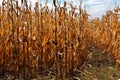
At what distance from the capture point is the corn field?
3.42 meters

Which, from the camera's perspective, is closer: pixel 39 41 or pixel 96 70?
pixel 39 41

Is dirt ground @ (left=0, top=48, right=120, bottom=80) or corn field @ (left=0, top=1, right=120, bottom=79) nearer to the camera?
corn field @ (left=0, top=1, right=120, bottom=79)

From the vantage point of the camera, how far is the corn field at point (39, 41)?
134 inches

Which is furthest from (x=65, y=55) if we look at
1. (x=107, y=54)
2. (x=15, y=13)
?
(x=107, y=54)

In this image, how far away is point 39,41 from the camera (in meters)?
3.61

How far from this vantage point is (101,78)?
12.2 ft

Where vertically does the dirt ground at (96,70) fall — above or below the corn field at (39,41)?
below

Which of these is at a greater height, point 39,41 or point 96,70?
point 39,41

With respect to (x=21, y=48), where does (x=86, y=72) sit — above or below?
below

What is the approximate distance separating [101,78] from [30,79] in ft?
2.81

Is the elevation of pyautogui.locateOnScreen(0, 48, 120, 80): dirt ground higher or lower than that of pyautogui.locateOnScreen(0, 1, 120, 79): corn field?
lower

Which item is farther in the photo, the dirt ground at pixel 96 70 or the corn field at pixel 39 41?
the dirt ground at pixel 96 70

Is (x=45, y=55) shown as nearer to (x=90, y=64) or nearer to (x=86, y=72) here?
(x=86, y=72)

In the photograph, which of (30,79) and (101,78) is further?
(101,78)
